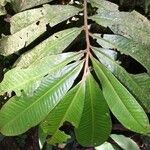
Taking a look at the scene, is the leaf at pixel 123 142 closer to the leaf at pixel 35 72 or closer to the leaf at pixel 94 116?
the leaf at pixel 94 116

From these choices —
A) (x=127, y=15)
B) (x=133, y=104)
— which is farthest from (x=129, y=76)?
(x=127, y=15)

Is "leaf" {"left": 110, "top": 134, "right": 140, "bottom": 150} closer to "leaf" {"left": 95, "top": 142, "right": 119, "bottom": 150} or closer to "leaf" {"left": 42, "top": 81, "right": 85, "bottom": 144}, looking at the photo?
"leaf" {"left": 95, "top": 142, "right": 119, "bottom": 150}

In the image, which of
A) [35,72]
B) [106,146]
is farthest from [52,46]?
[106,146]

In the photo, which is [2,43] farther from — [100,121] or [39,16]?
[100,121]

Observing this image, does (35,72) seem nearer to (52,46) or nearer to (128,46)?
(52,46)

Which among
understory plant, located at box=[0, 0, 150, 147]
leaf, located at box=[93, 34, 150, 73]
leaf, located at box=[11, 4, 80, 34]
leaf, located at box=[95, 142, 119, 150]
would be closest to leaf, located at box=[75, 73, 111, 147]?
understory plant, located at box=[0, 0, 150, 147]
